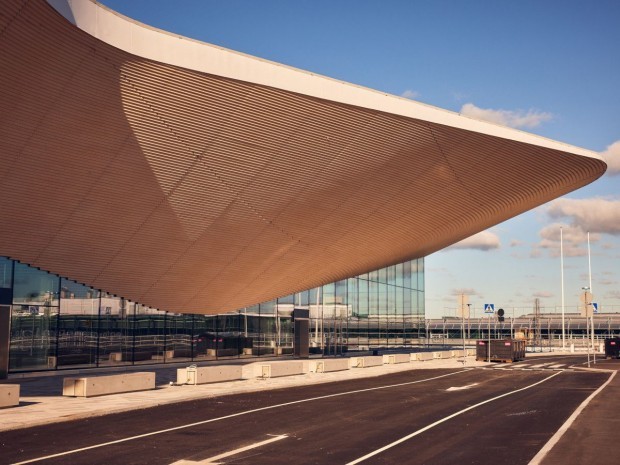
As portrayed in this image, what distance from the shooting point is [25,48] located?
755 inches

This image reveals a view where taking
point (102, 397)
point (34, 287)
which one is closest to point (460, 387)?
point (102, 397)

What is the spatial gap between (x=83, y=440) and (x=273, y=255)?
25.3 metres

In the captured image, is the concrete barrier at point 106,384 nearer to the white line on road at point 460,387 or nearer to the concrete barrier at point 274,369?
the concrete barrier at point 274,369

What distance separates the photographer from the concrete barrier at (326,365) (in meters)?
37.7

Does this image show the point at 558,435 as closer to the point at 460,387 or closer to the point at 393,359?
the point at 460,387

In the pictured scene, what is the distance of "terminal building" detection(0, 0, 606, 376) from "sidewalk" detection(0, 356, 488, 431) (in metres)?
3.25

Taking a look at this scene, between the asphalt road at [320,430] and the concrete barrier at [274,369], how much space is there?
5593mm

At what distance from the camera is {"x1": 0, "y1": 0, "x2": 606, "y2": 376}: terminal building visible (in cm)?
2188

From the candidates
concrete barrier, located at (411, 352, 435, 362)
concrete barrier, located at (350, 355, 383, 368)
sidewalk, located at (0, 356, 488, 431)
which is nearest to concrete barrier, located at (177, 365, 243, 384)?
sidewalk, located at (0, 356, 488, 431)

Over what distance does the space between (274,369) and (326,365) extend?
5.22 meters

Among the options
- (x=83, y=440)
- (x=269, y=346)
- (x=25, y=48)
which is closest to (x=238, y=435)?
(x=83, y=440)

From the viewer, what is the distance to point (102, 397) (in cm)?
2406

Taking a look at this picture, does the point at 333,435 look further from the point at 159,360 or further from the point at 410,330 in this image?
the point at 410,330

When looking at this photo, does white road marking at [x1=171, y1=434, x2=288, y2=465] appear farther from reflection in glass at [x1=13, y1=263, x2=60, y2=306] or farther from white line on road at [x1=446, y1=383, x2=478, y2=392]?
→ reflection in glass at [x1=13, y1=263, x2=60, y2=306]
